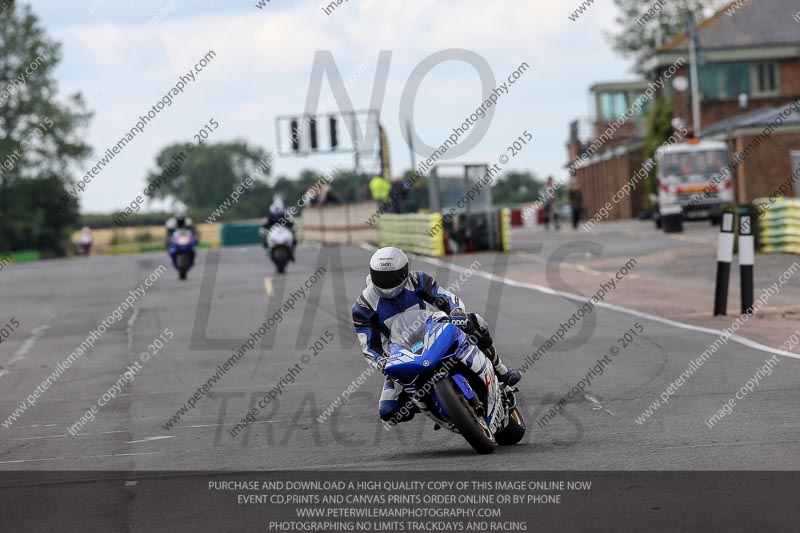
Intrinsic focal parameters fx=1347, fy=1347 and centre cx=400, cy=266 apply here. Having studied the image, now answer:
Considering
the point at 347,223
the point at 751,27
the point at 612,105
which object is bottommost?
the point at 347,223

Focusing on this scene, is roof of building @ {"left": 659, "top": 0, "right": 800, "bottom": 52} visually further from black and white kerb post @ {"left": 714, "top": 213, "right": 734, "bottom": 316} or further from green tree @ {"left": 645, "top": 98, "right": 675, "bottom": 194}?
black and white kerb post @ {"left": 714, "top": 213, "right": 734, "bottom": 316}

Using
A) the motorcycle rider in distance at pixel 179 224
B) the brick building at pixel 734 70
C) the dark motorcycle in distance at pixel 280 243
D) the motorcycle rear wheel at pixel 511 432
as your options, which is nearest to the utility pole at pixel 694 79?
the brick building at pixel 734 70

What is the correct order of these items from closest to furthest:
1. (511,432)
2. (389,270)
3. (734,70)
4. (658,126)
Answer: (389,270)
(511,432)
(658,126)
(734,70)

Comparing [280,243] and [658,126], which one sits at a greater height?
[658,126]

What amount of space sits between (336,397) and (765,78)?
50.7 meters

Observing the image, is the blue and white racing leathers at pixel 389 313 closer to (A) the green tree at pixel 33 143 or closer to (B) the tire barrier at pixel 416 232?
(B) the tire barrier at pixel 416 232

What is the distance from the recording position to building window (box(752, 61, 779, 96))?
5866cm

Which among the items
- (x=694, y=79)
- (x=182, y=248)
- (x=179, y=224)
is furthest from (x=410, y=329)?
(x=694, y=79)

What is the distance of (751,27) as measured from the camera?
60.0 meters

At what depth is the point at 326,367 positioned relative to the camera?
560 inches

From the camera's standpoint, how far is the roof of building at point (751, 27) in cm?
5881

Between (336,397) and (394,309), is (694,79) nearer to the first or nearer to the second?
(336,397)

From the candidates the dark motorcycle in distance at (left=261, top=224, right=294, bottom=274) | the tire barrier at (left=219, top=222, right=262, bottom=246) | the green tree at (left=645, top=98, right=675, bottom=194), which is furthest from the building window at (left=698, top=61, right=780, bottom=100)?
the dark motorcycle in distance at (left=261, top=224, right=294, bottom=274)
